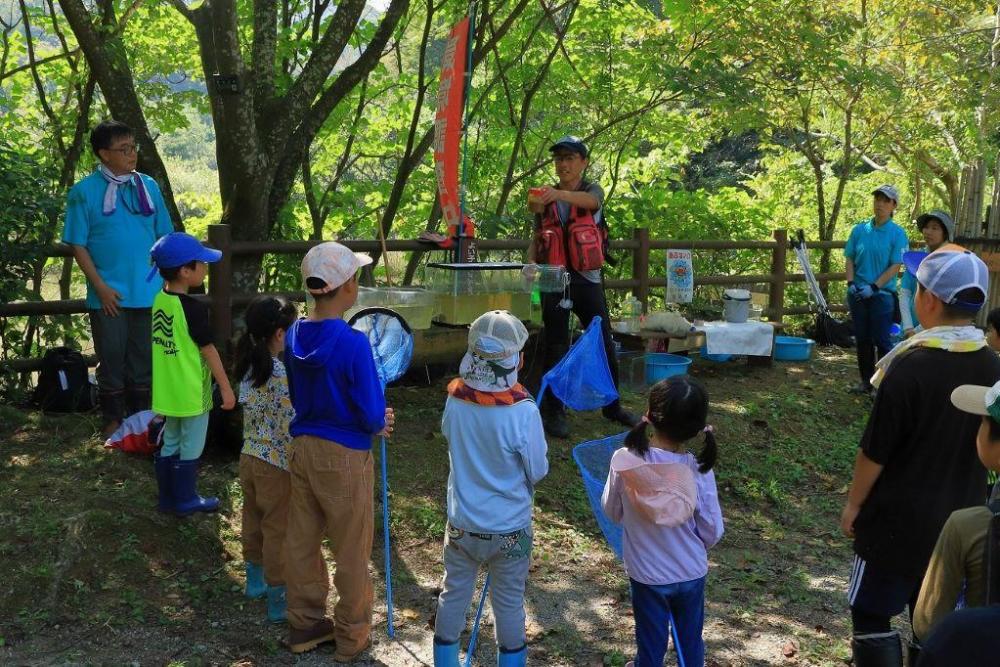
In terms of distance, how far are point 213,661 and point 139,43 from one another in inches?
294

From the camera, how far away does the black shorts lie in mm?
2768

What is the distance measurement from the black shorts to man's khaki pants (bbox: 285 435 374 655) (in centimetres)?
172

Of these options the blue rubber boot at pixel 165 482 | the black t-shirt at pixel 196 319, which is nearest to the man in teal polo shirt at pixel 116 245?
the blue rubber boot at pixel 165 482

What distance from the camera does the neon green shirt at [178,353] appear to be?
159 inches

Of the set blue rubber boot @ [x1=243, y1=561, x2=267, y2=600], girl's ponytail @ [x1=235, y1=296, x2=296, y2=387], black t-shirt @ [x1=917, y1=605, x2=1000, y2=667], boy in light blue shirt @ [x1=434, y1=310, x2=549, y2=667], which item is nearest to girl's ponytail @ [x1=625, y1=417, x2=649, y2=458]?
boy in light blue shirt @ [x1=434, y1=310, x2=549, y2=667]

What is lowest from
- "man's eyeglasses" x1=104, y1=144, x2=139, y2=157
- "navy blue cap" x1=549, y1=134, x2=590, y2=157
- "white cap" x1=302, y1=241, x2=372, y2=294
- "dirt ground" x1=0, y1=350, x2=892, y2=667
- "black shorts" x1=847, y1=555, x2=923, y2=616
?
"dirt ground" x1=0, y1=350, x2=892, y2=667

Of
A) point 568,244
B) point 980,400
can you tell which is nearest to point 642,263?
point 568,244

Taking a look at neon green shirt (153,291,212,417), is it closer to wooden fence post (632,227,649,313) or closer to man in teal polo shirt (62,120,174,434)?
man in teal polo shirt (62,120,174,434)

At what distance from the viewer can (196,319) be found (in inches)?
160

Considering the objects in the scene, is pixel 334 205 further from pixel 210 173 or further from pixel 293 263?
pixel 210 173

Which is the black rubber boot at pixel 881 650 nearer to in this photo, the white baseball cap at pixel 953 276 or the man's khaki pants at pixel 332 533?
the white baseball cap at pixel 953 276

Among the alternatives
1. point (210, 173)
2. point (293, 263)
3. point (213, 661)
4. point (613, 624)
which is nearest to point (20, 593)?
point (213, 661)

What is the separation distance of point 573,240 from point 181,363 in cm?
263

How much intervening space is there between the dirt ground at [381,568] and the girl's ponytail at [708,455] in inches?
48.2
